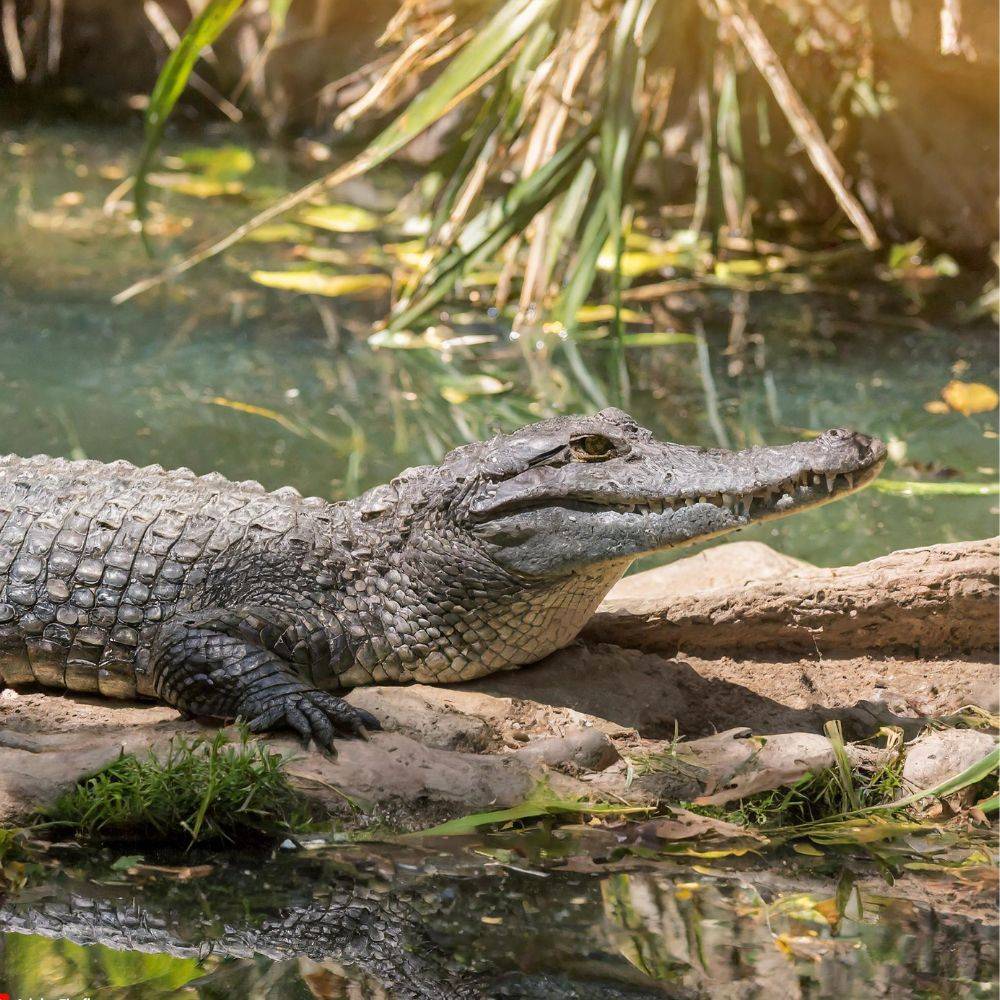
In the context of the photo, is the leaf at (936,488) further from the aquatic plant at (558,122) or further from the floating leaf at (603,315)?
the floating leaf at (603,315)

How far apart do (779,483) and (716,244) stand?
517 centimetres

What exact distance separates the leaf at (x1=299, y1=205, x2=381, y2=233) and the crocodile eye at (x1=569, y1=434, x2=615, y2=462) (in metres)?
6.07

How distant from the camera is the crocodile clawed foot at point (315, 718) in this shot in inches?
160

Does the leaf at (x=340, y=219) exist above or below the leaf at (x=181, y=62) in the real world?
below

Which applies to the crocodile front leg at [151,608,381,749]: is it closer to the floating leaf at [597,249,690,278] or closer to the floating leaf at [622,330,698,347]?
the floating leaf at [622,330,698,347]

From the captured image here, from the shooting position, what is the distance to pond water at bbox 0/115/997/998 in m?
3.10

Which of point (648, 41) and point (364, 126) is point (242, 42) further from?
point (648, 41)

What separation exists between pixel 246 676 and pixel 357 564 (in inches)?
25.4

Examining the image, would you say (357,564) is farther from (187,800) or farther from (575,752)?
(187,800)

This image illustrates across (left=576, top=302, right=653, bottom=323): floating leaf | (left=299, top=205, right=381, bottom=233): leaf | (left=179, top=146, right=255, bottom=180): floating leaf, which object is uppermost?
(left=179, top=146, right=255, bottom=180): floating leaf

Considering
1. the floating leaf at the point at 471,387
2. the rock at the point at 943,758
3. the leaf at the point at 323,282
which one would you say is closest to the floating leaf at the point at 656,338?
the floating leaf at the point at 471,387

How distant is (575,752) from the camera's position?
412 cm

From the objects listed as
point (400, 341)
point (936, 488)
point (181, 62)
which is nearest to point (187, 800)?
point (181, 62)

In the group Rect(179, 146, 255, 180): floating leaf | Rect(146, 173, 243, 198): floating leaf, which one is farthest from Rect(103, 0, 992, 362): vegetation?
Rect(179, 146, 255, 180): floating leaf
